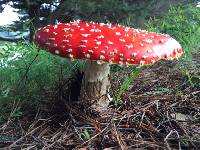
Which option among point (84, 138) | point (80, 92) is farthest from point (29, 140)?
point (80, 92)

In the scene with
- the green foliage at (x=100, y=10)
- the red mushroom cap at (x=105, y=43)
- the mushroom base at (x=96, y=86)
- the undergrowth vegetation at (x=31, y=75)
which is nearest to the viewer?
the red mushroom cap at (x=105, y=43)

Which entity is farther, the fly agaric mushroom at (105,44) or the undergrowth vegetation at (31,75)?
the undergrowth vegetation at (31,75)

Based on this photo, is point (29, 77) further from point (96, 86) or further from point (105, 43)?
point (105, 43)

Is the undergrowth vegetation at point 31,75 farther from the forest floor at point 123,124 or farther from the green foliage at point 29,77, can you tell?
the forest floor at point 123,124

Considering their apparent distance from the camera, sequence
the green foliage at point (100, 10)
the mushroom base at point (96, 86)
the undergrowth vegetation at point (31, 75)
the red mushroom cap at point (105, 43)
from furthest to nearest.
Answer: the green foliage at point (100, 10) < the undergrowth vegetation at point (31, 75) < the mushroom base at point (96, 86) < the red mushroom cap at point (105, 43)

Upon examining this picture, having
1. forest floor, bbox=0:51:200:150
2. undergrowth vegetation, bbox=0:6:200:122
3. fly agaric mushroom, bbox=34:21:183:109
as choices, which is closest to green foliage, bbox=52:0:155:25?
undergrowth vegetation, bbox=0:6:200:122

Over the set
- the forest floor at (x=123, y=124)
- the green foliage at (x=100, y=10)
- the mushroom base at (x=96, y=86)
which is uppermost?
the mushroom base at (x=96, y=86)

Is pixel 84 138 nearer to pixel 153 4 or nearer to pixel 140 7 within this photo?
pixel 140 7

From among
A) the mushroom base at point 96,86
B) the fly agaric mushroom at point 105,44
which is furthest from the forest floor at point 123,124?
the fly agaric mushroom at point 105,44
